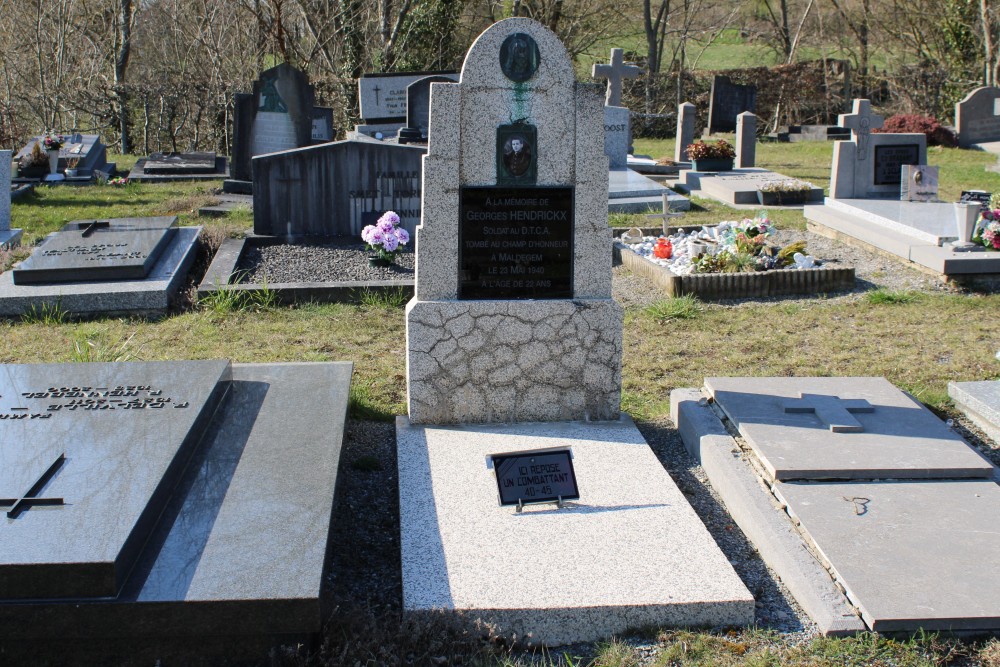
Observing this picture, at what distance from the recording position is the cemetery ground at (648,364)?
314 cm

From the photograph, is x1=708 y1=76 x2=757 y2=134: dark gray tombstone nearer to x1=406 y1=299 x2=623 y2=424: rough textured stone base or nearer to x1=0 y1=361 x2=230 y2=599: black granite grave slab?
x1=406 y1=299 x2=623 y2=424: rough textured stone base

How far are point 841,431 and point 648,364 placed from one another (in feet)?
5.99

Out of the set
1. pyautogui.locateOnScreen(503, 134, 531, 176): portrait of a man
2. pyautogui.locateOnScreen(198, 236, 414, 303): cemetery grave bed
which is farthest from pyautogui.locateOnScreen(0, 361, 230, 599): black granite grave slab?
pyautogui.locateOnScreen(198, 236, 414, 303): cemetery grave bed

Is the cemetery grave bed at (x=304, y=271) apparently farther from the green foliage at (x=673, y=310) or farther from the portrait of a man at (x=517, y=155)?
the portrait of a man at (x=517, y=155)

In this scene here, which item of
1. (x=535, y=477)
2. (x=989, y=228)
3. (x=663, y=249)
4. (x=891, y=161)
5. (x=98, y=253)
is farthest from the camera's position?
(x=891, y=161)

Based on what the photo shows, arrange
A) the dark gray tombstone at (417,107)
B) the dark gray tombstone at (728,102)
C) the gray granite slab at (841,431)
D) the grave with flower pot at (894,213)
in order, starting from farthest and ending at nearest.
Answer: the dark gray tombstone at (728,102) → the dark gray tombstone at (417,107) → the grave with flower pot at (894,213) → the gray granite slab at (841,431)

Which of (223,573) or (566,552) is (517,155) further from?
(223,573)

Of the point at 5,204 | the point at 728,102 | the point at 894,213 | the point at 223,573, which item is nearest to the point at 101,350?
the point at 223,573

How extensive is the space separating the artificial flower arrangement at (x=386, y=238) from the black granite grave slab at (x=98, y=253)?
6.16 ft

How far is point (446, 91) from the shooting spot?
478 centimetres

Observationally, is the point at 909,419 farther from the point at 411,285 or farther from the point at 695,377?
the point at 411,285

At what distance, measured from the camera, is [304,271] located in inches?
334

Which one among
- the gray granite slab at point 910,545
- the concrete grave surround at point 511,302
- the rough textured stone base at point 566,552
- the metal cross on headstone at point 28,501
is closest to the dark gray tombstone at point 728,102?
the concrete grave surround at point 511,302

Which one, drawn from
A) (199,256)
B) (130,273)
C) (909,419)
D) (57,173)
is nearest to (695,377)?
(909,419)
